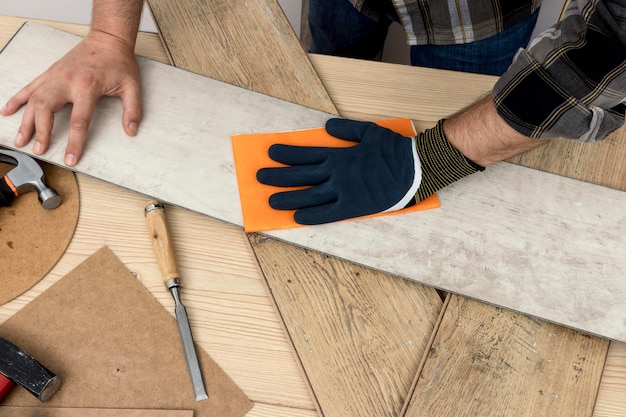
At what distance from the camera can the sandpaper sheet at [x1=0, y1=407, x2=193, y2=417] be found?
80 cm

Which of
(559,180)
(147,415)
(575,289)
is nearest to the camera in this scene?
(147,415)

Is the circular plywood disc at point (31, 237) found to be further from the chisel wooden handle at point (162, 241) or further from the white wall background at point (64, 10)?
the white wall background at point (64, 10)

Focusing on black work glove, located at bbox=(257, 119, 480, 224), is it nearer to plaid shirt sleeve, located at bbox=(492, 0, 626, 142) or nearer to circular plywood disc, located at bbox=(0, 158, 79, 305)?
plaid shirt sleeve, located at bbox=(492, 0, 626, 142)

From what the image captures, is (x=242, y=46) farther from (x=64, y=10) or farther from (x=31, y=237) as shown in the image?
(x=64, y=10)

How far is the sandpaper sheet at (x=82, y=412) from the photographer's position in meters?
0.80

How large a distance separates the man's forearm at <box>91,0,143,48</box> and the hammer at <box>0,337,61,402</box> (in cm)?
65

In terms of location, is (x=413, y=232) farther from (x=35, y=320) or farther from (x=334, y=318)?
(x=35, y=320)

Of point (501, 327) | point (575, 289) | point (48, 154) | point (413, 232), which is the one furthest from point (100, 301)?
point (575, 289)

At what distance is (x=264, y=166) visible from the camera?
40.3 inches

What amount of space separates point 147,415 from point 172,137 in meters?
0.51

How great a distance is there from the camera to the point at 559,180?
3.36 feet

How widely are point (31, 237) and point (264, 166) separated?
433 mm

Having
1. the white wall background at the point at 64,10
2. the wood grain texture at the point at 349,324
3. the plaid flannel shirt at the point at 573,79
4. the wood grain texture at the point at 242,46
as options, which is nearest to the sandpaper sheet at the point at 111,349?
the wood grain texture at the point at 349,324

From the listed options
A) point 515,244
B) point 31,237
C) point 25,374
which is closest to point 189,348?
point 25,374
